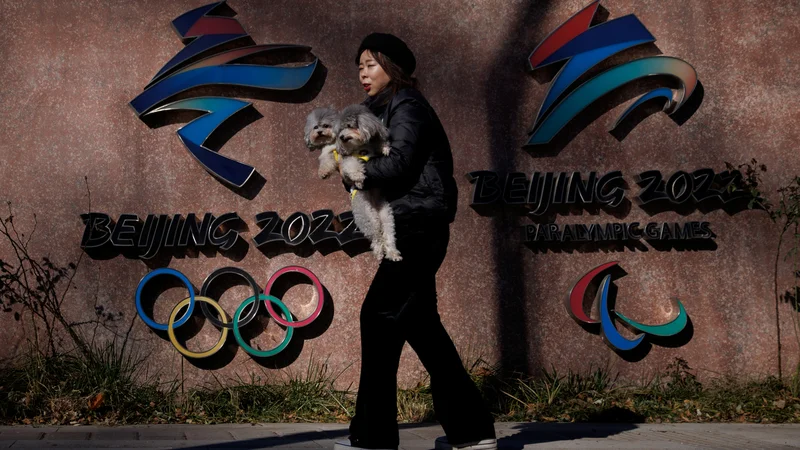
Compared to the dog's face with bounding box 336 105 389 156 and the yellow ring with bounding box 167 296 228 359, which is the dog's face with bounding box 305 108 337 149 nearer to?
the dog's face with bounding box 336 105 389 156

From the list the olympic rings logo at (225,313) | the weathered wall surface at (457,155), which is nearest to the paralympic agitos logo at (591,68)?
the weathered wall surface at (457,155)

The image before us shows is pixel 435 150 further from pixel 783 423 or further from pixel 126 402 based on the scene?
pixel 783 423

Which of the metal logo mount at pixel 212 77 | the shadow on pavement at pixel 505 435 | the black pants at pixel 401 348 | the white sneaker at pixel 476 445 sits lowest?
the shadow on pavement at pixel 505 435

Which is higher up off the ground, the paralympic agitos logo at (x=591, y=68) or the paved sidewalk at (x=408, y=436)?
the paralympic agitos logo at (x=591, y=68)

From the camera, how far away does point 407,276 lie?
406 centimetres

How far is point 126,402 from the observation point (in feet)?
19.8

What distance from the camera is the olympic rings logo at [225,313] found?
6.63 metres

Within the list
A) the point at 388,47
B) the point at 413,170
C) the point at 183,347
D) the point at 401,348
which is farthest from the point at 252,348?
the point at 388,47

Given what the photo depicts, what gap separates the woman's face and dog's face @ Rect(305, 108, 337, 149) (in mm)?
359

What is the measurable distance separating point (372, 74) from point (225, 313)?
3.10m

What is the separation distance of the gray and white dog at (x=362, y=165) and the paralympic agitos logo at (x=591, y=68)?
3241 mm

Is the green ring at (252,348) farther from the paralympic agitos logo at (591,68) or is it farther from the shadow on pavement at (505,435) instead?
the paralympic agitos logo at (591,68)

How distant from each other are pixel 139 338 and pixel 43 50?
2.26 meters

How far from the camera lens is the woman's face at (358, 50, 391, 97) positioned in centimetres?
418
